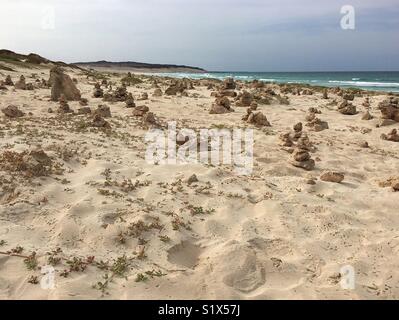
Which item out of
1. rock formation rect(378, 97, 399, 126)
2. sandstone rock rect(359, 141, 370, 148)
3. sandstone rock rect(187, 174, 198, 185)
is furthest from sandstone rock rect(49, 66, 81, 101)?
rock formation rect(378, 97, 399, 126)

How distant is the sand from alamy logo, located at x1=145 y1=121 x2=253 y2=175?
0.27m

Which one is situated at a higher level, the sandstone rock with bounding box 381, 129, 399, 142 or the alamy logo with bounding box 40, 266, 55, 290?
the sandstone rock with bounding box 381, 129, 399, 142

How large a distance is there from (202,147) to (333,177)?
309 cm

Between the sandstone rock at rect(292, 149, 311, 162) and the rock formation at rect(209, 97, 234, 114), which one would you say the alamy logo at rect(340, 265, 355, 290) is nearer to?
the sandstone rock at rect(292, 149, 311, 162)

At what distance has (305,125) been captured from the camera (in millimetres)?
13266

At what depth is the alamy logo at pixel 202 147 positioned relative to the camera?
8.80 meters

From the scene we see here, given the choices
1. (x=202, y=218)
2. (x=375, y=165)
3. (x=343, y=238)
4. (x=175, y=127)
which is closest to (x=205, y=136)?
(x=175, y=127)

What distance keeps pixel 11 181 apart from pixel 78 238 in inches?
78.3

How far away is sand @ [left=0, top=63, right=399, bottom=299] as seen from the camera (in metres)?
4.73

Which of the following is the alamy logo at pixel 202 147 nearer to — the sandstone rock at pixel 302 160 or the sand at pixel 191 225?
the sand at pixel 191 225

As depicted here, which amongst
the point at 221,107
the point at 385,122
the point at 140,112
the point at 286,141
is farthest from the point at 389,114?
the point at 140,112

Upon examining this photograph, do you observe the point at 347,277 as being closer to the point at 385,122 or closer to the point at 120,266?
the point at 120,266

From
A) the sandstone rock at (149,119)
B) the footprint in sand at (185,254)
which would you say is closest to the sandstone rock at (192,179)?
the footprint in sand at (185,254)

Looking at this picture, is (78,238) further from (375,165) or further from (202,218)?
(375,165)
